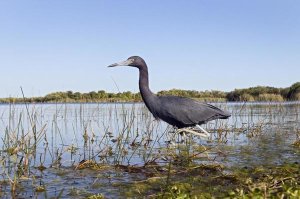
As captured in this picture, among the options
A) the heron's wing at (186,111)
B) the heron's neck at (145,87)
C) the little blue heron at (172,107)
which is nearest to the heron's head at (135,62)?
the little blue heron at (172,107)

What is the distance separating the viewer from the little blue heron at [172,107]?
7.25m

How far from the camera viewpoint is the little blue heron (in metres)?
7.25

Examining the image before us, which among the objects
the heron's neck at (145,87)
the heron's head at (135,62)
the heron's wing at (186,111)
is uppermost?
the heron's head at (135,62)

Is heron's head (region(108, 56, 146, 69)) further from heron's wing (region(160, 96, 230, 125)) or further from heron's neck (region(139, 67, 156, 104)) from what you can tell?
heron's wing (region(160, 96, 230, 125))

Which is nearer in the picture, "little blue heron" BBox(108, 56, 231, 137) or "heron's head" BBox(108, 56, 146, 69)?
"little blue heron" BBox(108, 56, 231, 137)

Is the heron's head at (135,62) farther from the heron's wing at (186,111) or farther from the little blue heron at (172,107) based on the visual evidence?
the heron's wing at (186,111)

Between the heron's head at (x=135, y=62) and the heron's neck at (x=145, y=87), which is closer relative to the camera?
the heron's neck at (x=145, y=87)

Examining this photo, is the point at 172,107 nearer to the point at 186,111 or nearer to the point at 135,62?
the point at 186,111

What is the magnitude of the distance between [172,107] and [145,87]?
25.9 inches

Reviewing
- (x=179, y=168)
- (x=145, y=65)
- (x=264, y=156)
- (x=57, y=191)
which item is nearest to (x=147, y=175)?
(x=179, y=168)

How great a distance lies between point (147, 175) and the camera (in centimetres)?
599

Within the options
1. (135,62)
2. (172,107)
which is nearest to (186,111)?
(172,107)

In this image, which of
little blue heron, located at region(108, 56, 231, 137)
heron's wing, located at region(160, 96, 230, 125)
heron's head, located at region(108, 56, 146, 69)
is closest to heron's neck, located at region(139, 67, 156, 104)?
little blue heron, located at region(108, 56, 231, 137)

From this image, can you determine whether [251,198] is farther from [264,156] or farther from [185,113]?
[264,156]
